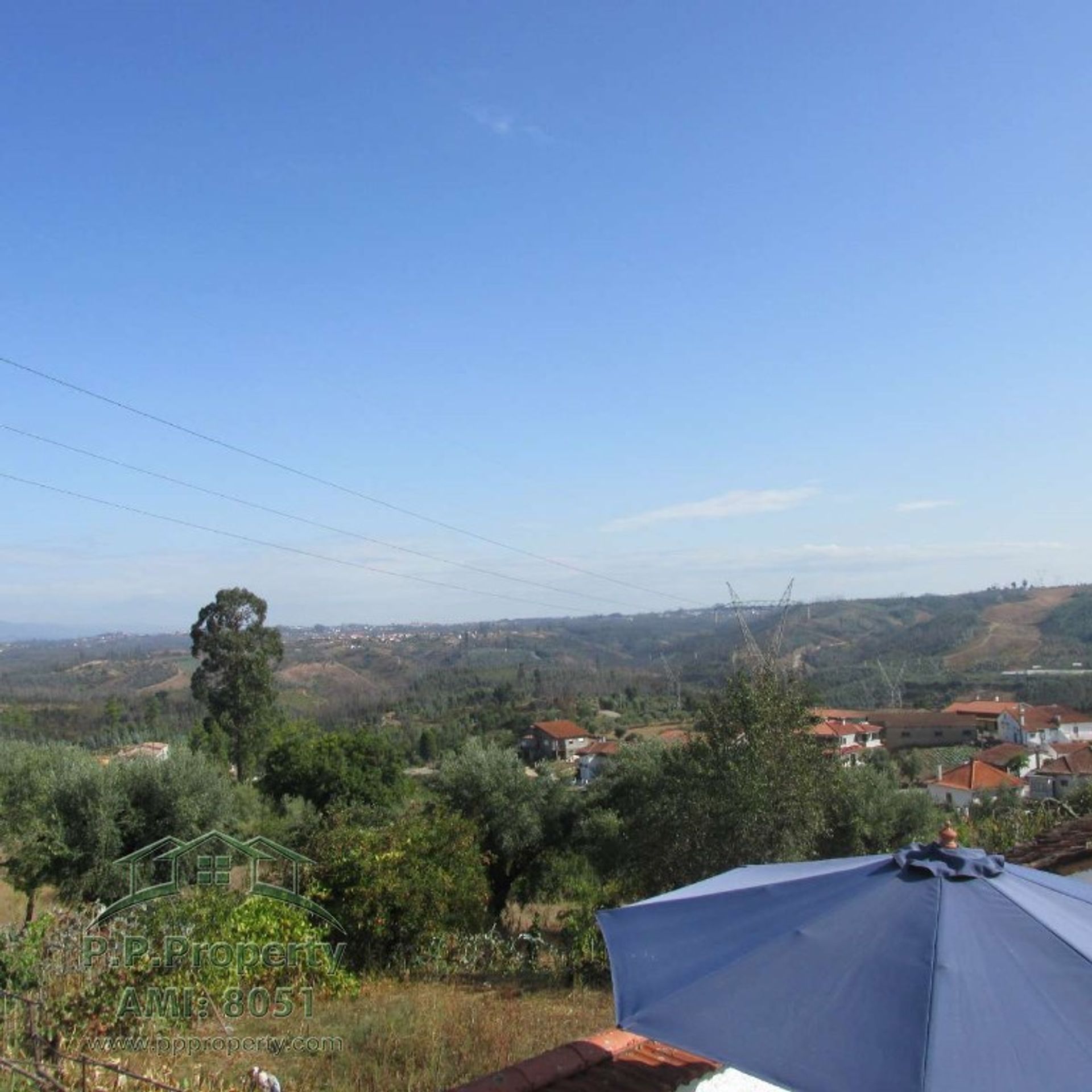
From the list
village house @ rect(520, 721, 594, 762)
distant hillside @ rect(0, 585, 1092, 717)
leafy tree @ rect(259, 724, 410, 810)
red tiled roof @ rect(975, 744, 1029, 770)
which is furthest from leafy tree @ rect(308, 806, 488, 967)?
distant hillside @ rect(0, 585, 1092, 717)

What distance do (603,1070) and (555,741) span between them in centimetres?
5872

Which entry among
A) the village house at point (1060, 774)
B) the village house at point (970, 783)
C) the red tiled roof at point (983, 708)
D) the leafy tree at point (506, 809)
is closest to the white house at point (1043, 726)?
the red tiled roof at point (983, 708)

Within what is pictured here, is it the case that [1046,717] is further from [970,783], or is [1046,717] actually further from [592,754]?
[592,754]

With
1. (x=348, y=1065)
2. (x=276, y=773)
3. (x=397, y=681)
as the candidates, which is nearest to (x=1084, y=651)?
(x=397, y=681)

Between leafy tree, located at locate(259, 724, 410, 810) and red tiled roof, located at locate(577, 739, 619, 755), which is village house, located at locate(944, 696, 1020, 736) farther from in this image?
leafy tree, located at locate(259, 724, 410, 810)

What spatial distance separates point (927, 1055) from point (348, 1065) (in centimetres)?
353

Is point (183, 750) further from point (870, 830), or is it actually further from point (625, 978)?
point (625, 978)

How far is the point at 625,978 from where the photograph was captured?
135 inches

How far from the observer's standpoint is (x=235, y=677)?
31016mm

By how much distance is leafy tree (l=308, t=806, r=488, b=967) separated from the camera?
29.0ft

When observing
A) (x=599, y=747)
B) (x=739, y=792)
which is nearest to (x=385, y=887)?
(x=739, y=792)

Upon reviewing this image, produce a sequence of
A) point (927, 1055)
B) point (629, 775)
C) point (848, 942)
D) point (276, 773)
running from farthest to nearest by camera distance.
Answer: point (276, 773) → point (629, 775) → point (848, 942) → point (927, 1055)

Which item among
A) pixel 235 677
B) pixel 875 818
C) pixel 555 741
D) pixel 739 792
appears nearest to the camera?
pixel 739 792

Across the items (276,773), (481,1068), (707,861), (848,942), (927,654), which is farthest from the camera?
(927,654)
